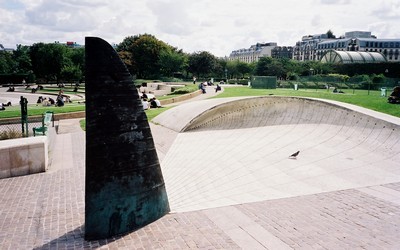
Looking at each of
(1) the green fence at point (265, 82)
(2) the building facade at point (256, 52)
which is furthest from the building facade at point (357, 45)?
(1) the green fence at point (265, 82)

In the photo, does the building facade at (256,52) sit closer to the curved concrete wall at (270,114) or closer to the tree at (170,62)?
the tree at (170,62)

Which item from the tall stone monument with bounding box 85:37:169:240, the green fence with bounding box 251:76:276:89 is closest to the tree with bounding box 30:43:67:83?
the green fence with bounding box 251:76:276:89

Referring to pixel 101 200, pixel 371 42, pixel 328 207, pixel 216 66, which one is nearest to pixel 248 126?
pixel 328 207

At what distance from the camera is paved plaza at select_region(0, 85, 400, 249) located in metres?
6.13

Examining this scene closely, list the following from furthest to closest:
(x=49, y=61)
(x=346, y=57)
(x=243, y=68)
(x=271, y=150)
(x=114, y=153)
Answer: (x=243, y=68), (x=346, y=57), (x=49, y=61), (x=271, y=150), (x=114, y=153)

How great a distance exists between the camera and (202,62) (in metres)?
71.4

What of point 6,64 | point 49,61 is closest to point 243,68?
point 49,61

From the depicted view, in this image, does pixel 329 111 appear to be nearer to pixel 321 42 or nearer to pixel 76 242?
pixel 76 242

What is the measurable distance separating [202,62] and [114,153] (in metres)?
66.5

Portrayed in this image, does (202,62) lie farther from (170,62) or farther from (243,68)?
(243,68)

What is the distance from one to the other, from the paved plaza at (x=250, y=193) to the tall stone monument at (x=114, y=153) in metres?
0.34

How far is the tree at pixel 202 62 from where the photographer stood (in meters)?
71.4

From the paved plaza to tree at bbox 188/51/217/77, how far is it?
5709 centimetres

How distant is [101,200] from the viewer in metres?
6.25
